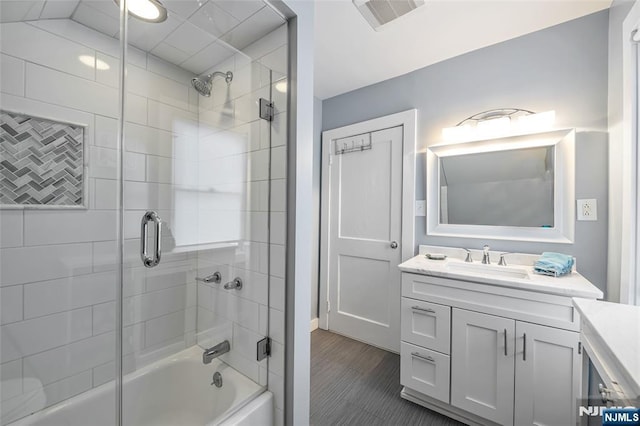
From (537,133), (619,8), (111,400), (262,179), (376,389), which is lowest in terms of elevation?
(376,389)

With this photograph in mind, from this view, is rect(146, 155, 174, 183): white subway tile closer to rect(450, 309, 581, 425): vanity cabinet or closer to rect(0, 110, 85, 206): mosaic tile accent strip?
rect(0, 110, 85, 206): mosaic tile accent strip

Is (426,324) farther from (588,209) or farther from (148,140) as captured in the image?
(148,140)

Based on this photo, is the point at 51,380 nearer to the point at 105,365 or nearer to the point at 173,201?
the point at 105,365

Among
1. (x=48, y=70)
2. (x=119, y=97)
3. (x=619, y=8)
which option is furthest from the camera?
(x=619, y=8)

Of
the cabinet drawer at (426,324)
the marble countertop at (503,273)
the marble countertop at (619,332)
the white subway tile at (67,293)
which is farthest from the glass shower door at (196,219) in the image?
the marble countertop at (619,332)

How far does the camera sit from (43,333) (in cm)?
115

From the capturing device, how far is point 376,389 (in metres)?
1.86

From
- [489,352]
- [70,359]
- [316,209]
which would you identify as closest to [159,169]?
[70,359]

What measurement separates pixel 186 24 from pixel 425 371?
2.36 m

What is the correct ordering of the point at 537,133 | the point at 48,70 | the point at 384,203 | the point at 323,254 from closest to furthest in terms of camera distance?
the point at 48,70 < the point at 537,133 < the point at 384,203 < the point at 323,254

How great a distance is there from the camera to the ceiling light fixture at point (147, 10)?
1.11m

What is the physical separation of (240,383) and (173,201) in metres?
0.99

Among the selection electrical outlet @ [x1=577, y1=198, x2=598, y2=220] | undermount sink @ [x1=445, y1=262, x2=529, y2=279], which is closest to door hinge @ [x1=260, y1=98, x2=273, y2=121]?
undermount sink @ [x1=445, y1=262, x2=529, y2=279]

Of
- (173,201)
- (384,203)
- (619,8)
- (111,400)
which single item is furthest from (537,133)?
(111,400)
